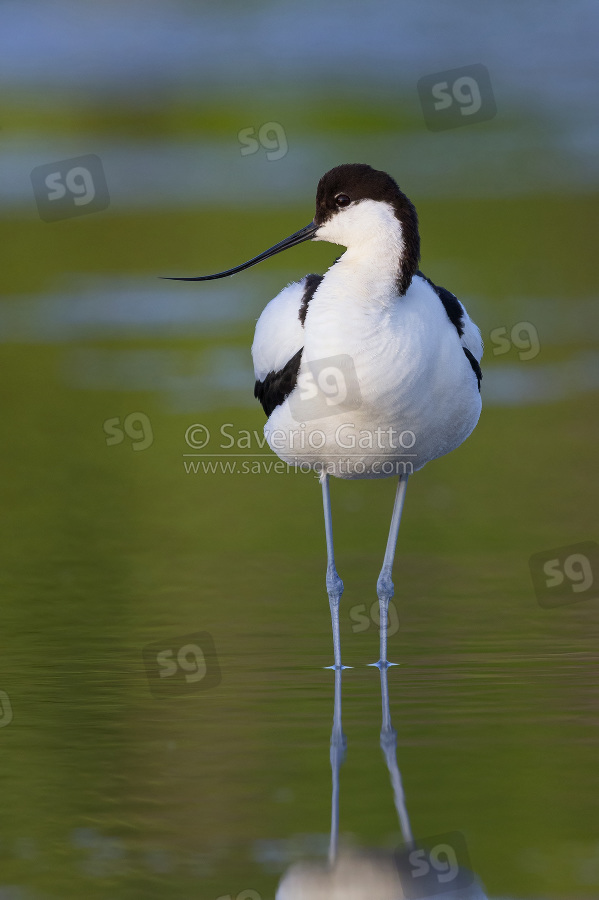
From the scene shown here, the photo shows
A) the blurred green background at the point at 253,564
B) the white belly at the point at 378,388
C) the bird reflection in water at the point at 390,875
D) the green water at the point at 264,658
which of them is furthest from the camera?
the white belly at the point at 378,388

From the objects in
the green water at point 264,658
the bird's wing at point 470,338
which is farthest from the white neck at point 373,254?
the green water at point 264,658

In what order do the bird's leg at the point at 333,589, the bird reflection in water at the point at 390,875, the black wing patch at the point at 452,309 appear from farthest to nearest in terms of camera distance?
the black wing patch at the point at 452,309, the bird's leg at the point at 333,589, the bird reflection in water at the point at 390,875

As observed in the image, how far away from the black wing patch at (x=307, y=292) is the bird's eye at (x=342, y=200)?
Result: 1.55 feet

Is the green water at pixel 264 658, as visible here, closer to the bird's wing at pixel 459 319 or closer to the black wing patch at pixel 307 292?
the bird's wing at pixel 459 319

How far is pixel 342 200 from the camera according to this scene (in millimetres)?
6891

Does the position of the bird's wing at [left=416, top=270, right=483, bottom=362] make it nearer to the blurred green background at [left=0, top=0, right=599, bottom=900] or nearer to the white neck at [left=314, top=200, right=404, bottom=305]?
the white neck at [left=314, top=200, right=404, bottom=305]

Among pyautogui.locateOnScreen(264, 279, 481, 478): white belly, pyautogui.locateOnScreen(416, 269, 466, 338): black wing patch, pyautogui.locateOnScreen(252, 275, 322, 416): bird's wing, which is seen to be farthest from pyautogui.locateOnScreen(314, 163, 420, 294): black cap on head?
pyautogui.locateOnScreen(252, 275, 322, 416): bird's wing

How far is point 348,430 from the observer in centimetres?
691

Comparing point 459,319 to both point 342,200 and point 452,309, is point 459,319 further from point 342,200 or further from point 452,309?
point 342,200

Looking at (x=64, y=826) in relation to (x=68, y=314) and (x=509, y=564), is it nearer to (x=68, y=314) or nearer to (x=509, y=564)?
(x=509, y=564)

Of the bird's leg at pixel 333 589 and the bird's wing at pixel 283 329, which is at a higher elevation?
the bird's wing at pixel 283 329

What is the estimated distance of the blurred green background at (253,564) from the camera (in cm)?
476

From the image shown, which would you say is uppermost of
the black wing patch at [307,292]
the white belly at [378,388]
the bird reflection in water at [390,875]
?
the black wing patch at [307,292]

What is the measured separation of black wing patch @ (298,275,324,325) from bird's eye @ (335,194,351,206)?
472 millimetres
